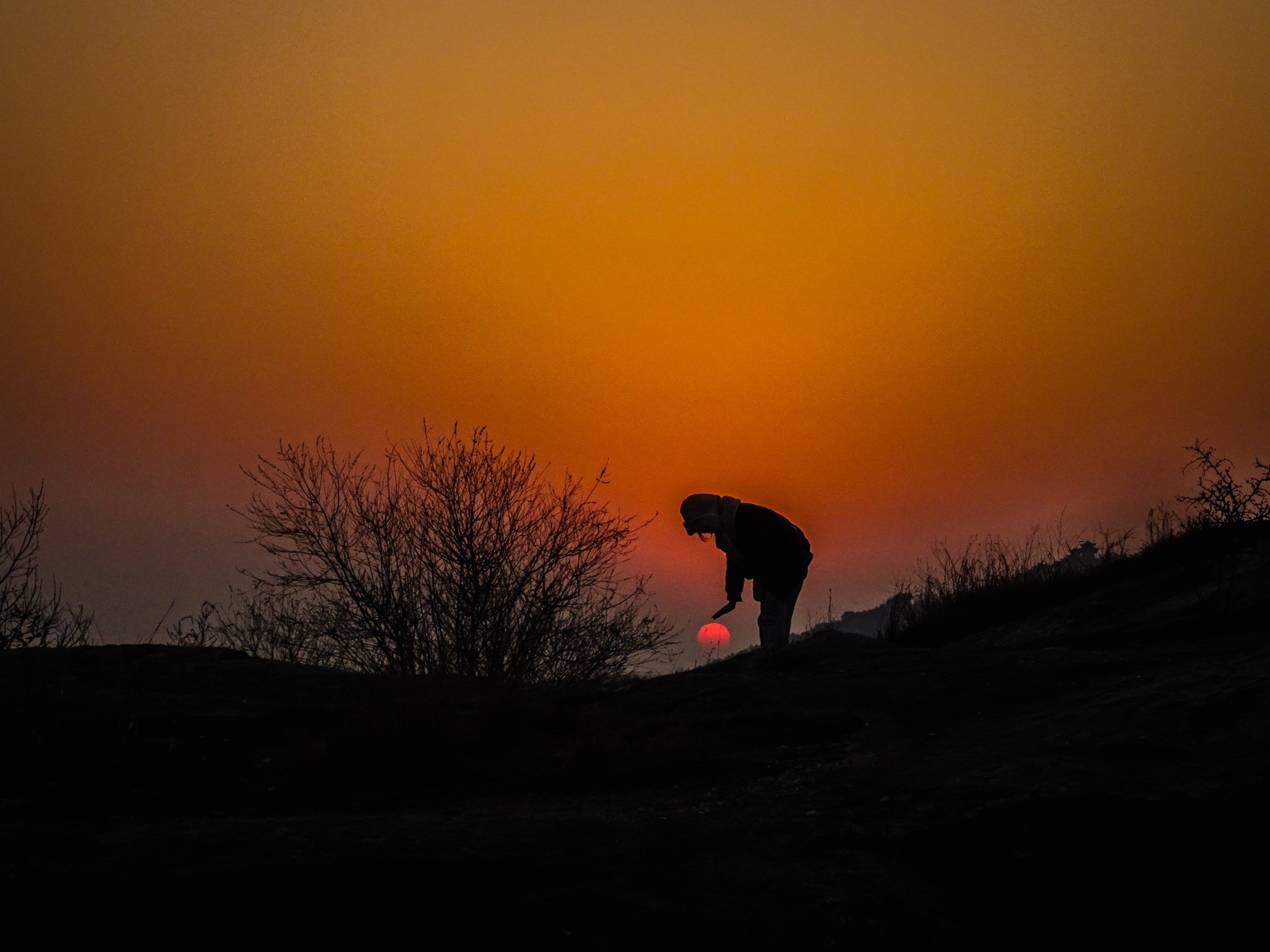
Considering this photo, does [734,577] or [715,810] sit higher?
[734,577]

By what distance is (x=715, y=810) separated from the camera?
178 inches

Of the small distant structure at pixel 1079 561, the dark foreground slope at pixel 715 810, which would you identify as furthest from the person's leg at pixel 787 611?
the small distant structure at pixel 1079 561

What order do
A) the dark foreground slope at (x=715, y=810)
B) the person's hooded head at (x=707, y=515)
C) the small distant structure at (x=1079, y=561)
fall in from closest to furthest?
the dark foreground slope at (x=715, y=810) < the person's hooded head at (x=707, y=515) < the small distant structure at (x=1079, y=561)

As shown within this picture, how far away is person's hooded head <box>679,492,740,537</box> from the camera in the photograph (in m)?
10.7

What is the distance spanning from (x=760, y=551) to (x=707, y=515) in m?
0.67

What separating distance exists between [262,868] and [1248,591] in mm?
10143

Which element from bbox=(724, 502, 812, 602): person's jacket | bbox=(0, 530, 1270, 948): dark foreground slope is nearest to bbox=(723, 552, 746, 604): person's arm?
bbox=(724, 502, 812, 602): person's jacket

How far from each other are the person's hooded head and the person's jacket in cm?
14

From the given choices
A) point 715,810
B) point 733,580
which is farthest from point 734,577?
point 715,810

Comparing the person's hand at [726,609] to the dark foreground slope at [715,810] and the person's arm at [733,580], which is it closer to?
the person's arm at [733,580]

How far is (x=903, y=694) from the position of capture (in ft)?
22.7

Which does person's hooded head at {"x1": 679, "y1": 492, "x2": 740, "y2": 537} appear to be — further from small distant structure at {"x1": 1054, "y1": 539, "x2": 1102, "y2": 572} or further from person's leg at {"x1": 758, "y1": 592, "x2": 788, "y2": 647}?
small distant structure at {"x1": 1054, "y1": 539, "x2": 1102, "y2": 572}

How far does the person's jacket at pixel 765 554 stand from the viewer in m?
10.8

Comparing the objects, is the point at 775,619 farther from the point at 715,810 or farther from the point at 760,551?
the point at 715,810
